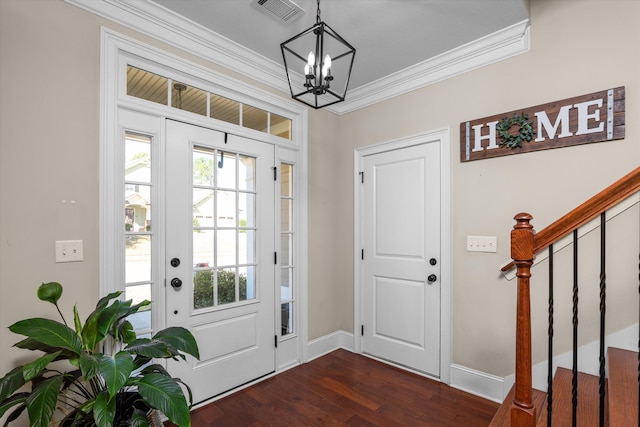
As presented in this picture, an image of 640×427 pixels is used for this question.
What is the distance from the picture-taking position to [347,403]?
7.90 feet

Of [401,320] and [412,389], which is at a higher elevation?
[401,320]

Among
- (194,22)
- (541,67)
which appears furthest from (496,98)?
(194,22)

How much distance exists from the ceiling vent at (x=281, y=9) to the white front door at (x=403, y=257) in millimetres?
1508

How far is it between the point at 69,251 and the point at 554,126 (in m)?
3.20

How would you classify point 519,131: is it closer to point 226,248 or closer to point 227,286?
point 226,248

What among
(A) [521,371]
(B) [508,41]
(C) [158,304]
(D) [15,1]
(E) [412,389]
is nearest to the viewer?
(A) [521,371]

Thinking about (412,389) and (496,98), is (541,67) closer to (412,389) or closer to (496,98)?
(496,98)

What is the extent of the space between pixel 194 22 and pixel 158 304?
202cm

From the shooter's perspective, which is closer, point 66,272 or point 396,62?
point 66,272

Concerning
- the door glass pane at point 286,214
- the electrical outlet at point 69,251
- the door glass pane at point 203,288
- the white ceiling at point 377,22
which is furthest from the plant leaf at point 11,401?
the white ceiling at point 377,22

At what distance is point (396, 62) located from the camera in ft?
9.27

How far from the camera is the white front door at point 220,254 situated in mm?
2299

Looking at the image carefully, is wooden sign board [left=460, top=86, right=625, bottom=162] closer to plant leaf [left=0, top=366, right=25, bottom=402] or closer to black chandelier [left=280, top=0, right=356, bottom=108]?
black chandelier [left=280, top=0, right=356, bottom=108]

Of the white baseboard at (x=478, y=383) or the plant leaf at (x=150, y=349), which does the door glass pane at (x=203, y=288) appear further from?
the white baseboard at (x=478, y=383)
